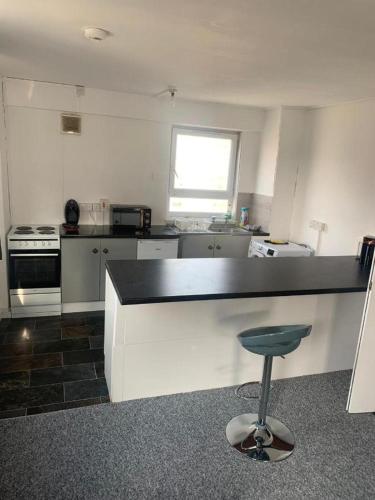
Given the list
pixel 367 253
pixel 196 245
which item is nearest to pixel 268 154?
pixel 196 245

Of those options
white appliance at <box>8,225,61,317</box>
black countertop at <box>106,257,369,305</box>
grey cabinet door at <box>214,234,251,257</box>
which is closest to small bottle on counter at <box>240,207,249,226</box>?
grey cabinet door at <box>214,234,251,257</box>

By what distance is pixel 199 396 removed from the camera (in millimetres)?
2734

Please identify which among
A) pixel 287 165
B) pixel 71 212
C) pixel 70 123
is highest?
pixel 70 123

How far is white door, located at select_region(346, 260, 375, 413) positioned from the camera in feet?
8.11

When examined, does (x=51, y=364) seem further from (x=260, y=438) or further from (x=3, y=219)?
(x=260, y=438)

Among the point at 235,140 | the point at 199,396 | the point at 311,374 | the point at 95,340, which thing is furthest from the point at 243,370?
the point at 235,140

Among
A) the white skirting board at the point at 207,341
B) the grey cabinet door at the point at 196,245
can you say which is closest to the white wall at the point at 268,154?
the grey cabinet door at the point at 196,245

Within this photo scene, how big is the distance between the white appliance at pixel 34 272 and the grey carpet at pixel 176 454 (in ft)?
5.65

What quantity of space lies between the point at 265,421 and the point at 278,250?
7.06ft

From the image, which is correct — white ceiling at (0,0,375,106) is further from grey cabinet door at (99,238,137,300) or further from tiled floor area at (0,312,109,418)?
tiled floor area at (0,312,109,418)

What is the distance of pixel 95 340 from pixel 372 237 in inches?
105

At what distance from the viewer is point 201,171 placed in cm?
496

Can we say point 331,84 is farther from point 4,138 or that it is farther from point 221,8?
point 4,138

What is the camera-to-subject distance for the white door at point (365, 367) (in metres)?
2.47
